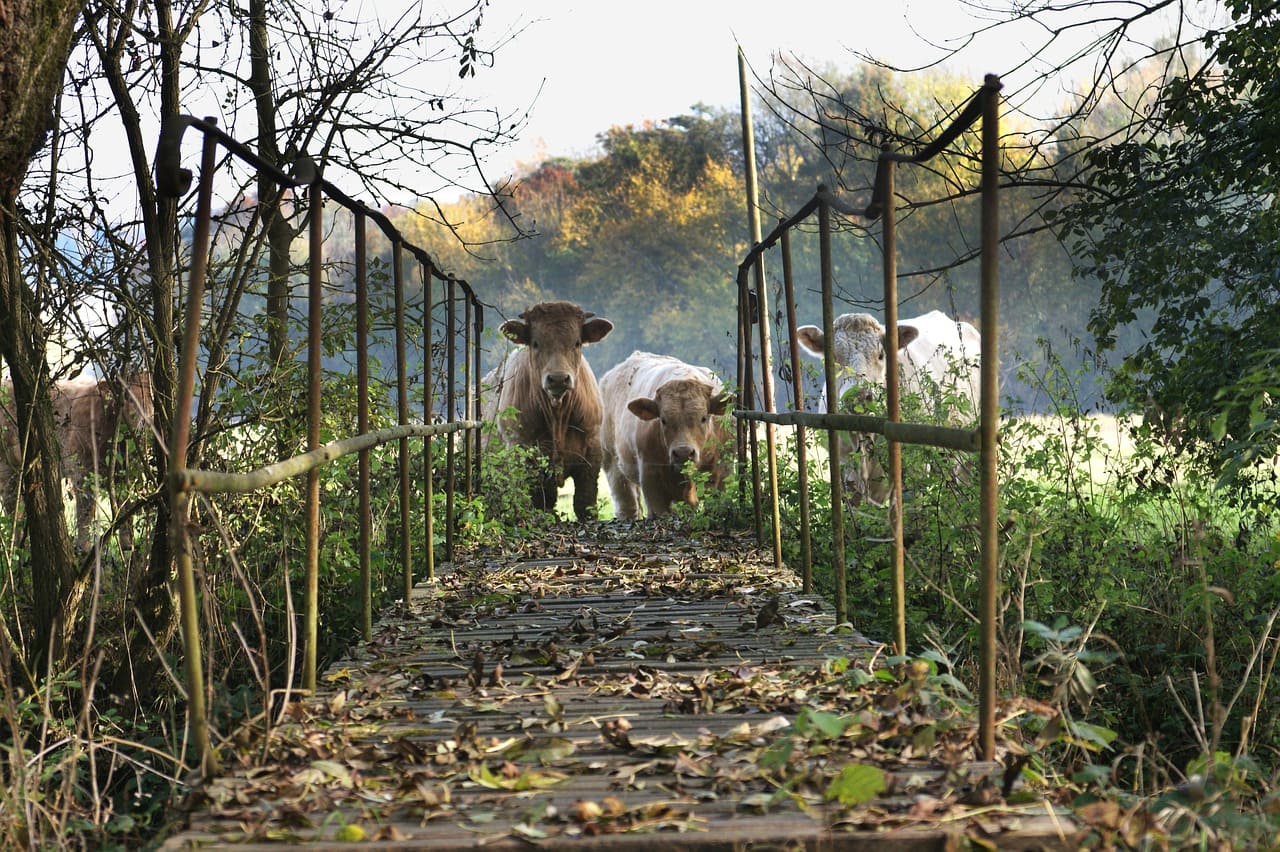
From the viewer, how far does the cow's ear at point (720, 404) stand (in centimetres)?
1143

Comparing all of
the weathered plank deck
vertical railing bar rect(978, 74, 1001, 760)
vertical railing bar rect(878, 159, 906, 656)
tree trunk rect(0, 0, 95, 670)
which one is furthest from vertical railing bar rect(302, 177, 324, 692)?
vertical railing bar rect(978, 74, 1001, 760)

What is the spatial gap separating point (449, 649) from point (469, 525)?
3801mm

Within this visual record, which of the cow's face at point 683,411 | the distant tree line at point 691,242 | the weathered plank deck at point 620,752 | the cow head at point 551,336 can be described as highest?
the distant tree line at point 691,242

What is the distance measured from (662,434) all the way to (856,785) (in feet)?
31.2

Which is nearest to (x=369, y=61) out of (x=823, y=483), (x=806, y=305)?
(x=823, y=483)

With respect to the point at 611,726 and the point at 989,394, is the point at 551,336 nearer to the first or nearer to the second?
the point at 611,726

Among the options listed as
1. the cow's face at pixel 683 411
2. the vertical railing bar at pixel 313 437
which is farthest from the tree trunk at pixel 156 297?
the cow's face at pixel 683 411

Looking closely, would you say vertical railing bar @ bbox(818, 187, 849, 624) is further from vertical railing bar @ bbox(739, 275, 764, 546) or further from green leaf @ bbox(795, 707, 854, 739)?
vertical railing bar @ bbox(739, 275, 764, 546)

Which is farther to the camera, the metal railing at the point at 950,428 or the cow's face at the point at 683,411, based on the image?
the cow's face at the point at 683,411

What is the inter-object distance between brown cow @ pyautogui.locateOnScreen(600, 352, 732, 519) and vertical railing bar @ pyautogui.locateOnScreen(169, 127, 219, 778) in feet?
24.6

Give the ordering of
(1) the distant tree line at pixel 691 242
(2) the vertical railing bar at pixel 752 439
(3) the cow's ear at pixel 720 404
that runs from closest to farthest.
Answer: (2) the vertical railing bar at pixel 752 439
(3) the cow's ear at pixel 720 404
(1) the distant tree line at pixel 691 242

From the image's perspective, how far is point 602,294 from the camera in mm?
45500

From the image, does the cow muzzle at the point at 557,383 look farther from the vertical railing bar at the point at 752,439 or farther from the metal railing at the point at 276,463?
the metal railing at the point at 276,463

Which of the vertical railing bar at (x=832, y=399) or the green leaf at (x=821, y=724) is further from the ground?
the vertical railing bar at (x=832, y=399)
